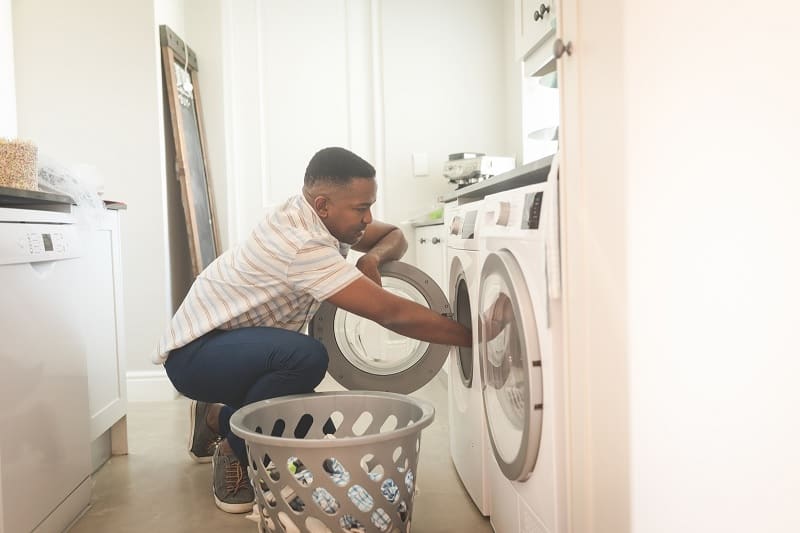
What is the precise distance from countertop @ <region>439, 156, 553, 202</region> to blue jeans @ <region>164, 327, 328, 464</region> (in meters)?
0.63

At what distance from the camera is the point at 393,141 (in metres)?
4.12

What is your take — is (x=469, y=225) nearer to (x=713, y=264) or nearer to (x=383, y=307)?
(x=383, y=307)

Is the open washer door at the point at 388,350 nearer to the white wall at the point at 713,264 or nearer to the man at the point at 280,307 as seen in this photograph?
the man at the point at 280,307

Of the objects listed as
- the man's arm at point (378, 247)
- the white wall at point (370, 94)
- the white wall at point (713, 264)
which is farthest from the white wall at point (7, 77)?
the white wall at point (713, 264)

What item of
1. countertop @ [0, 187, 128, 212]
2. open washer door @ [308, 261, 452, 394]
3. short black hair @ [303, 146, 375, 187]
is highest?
short black hair @ [303, 146, 375, 187]

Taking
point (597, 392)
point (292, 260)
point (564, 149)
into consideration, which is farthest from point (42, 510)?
point (564, 149)

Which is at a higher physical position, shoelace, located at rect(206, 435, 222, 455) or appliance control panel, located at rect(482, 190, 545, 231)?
appliance control panel, located at rect(482, 190, 545, 231)

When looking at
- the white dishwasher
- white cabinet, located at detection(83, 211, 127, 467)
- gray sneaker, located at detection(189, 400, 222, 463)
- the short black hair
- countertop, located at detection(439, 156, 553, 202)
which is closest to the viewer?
countertop, located at detection(439, 156, 553, 202)

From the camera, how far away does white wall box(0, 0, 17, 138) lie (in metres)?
3.22

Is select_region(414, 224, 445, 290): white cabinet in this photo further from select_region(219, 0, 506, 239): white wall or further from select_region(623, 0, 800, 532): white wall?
select_region(623, 0, 800, 532): white wall

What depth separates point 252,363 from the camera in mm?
1915

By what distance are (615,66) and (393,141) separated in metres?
3.20

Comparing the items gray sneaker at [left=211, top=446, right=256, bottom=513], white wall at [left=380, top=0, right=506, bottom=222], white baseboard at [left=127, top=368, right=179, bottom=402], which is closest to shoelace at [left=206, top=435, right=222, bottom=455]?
gray sneaker at [left=211, top=446, right=256, bottom=513]

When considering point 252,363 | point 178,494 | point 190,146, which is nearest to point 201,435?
point 178,494
